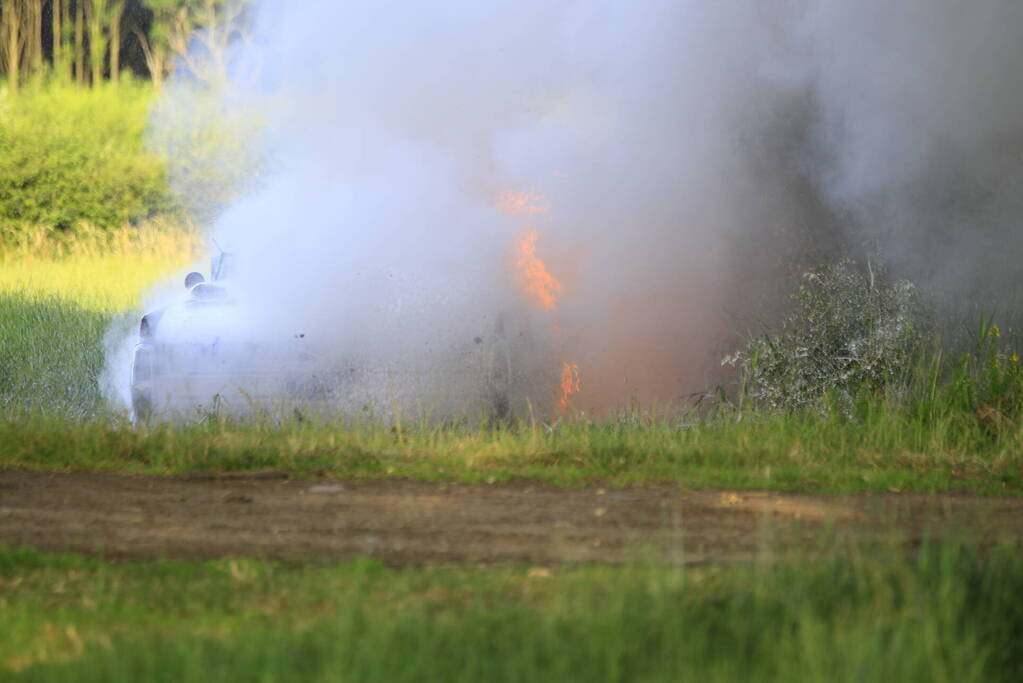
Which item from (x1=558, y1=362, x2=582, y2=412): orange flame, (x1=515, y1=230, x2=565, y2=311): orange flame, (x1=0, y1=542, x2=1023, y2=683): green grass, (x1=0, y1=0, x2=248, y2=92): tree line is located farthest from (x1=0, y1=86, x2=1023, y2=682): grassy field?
(x1=0, y1=0, x2=248, y2=92): tree line

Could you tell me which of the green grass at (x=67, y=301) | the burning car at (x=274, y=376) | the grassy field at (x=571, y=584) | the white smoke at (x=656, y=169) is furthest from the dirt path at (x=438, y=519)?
the white smoke at (x=656, y=169)

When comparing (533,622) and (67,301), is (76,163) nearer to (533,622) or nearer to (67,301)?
(67,301)

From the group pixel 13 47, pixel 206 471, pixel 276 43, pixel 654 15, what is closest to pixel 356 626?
pixel 206 471

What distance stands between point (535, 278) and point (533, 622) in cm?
806

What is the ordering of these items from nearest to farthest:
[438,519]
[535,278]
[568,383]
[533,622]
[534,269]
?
[533,622] → [438,519] → [568,383] → [535,278] → [534,269]

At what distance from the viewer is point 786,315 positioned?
40.7ft

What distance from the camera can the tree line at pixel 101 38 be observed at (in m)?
32.5

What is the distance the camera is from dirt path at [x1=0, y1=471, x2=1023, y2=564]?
21.8ft

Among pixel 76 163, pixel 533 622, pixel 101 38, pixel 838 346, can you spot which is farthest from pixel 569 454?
pixel 101 38

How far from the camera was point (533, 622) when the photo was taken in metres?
4.92

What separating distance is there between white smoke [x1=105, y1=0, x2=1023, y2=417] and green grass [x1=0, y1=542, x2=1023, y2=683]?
629cm

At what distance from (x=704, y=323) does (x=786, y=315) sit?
3.45ft

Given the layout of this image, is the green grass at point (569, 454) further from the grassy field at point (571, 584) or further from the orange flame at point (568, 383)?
the orange flame at point (568, 383)

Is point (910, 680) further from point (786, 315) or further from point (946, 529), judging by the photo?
point (786, 315)
